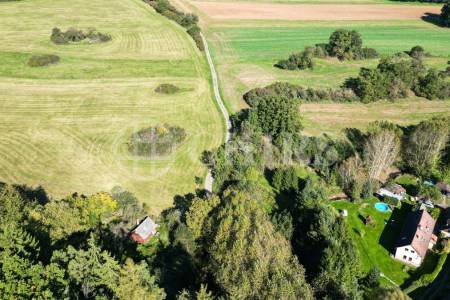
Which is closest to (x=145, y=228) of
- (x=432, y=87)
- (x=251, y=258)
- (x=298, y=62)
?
(x=251, y=258)

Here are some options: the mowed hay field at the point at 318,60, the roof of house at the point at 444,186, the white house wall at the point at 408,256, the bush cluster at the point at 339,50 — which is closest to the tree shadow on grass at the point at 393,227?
the white house wall at the point at 408,256

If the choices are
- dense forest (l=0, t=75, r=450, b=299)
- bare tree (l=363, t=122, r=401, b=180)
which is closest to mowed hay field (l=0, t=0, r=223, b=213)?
dense forest (l=0, t=75, r=450, b=299)

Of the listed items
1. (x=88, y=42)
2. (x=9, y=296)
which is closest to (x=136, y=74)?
(x=88, y=42)

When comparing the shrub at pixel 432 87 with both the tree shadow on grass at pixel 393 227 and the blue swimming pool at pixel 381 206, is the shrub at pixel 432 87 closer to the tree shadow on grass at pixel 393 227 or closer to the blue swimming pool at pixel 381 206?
the tree shadow on grass at pixel 393 227

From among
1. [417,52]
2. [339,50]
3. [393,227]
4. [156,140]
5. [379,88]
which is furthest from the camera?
[417,52]

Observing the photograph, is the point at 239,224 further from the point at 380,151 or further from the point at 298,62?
the point at 298,62
